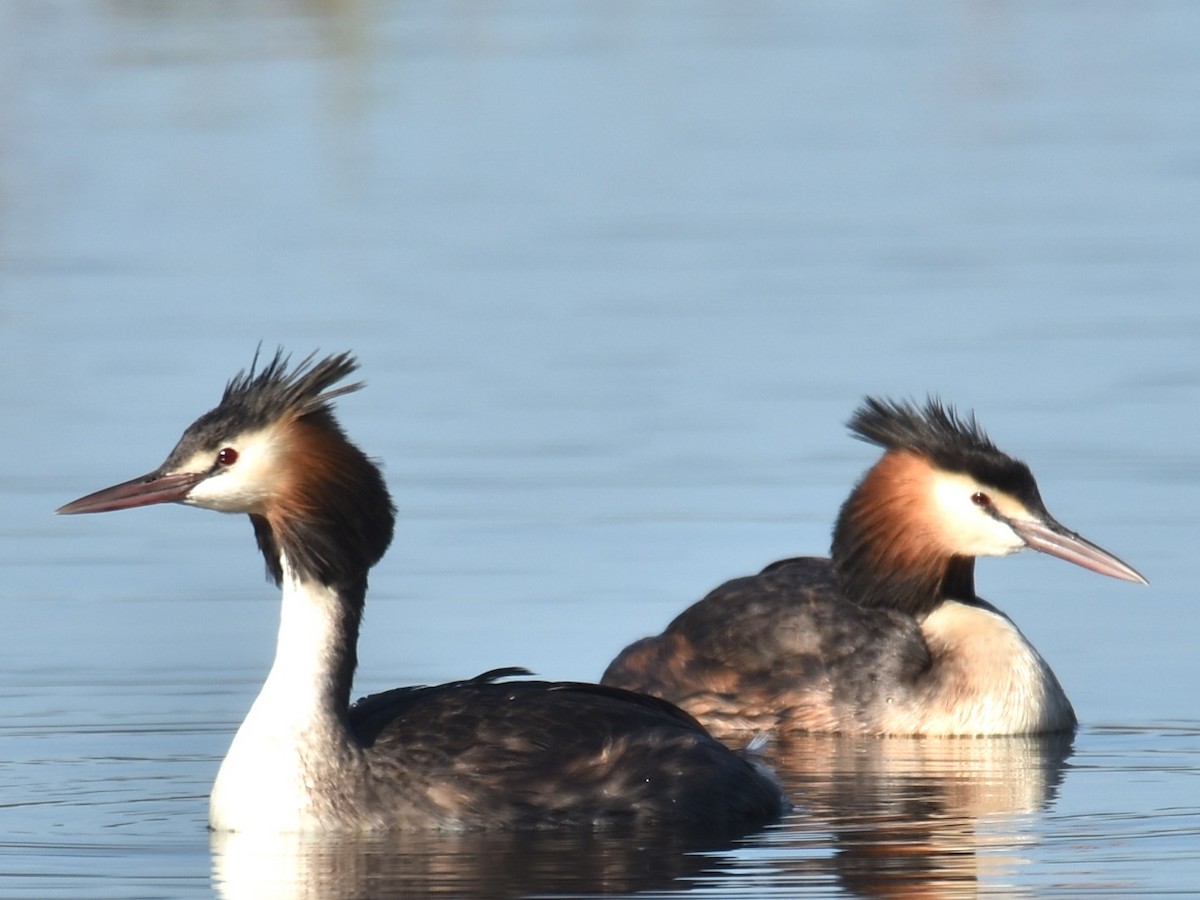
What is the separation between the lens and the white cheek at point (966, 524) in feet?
44.2

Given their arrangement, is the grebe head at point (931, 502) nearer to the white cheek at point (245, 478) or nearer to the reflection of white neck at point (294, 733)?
the reflection of white neck at point (294, 733)

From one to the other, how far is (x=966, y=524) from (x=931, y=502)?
187 millimetres

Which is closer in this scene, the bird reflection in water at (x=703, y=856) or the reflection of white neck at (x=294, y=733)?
the bird reflection in water at (x=703, y=856)

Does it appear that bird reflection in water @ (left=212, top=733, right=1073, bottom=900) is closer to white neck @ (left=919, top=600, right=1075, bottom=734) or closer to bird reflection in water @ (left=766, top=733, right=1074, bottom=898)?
bird reflection in water @ (left=766, top=733, right=1074, bottom=898)

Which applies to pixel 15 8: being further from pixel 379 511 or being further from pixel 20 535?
pixel 379 511

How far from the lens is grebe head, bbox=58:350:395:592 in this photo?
10.7 meters

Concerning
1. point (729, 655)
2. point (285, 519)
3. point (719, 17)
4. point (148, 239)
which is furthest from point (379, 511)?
point (719, 17)

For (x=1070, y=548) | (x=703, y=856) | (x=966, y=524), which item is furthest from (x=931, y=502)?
(x=703, y=856)

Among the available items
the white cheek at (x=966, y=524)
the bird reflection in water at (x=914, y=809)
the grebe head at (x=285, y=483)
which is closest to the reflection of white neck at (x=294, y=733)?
the grebe head at (x=285, y=483)

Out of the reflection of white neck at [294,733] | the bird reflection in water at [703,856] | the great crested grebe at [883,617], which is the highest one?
the great crested grebe at [883,617]

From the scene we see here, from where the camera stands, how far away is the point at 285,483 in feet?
35.2

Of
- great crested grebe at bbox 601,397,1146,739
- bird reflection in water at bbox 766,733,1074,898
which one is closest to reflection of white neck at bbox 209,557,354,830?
bird reflection in water at bbox 766,733,1074,898

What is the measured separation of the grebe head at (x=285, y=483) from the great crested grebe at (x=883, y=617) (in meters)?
2.74

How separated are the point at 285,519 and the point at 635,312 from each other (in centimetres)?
877
